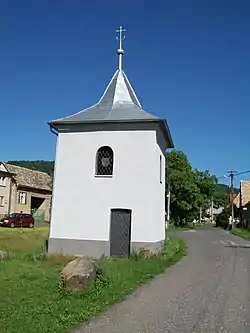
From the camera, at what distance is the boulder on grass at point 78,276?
401 inches

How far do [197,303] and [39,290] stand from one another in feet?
12.1

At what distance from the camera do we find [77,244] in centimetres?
1933

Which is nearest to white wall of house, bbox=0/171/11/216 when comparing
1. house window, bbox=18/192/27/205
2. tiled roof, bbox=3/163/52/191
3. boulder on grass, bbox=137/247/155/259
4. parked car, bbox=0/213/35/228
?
tiled roof, bbox=3/163/52/191

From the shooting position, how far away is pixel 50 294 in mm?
10195

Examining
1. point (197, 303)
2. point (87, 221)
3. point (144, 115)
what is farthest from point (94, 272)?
point (144, 115)

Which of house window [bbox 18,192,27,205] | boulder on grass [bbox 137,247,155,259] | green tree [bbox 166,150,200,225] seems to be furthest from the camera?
green tree [bbox 166,150,200,225]

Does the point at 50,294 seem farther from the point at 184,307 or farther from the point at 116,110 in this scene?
the point at 116,110

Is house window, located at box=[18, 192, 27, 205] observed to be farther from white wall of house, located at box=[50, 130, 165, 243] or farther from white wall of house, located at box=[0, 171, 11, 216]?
white wall of house, located at box=[50, 130, 165, 243]

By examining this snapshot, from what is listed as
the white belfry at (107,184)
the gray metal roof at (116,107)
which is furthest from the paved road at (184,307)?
the gray metal roof at (116,107)

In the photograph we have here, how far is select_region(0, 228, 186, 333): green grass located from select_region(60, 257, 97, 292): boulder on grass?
0.18 meters

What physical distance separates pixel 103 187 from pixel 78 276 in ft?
30.2

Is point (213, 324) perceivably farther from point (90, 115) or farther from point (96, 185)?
point (90, 115)

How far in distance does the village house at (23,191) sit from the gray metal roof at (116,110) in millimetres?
37291

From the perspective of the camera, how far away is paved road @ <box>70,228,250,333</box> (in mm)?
7746
